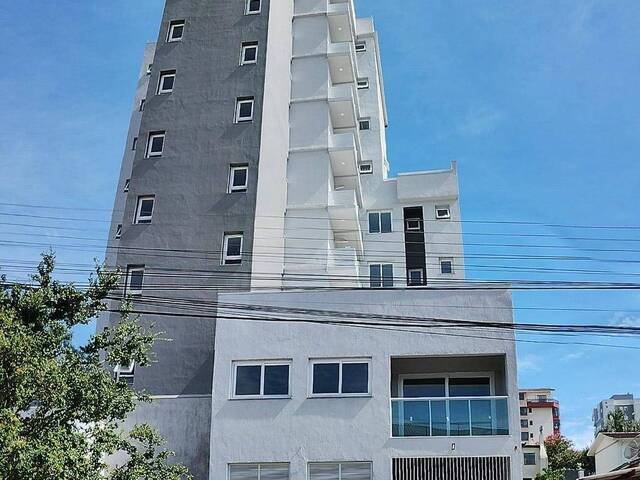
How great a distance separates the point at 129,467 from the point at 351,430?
5.72 metres

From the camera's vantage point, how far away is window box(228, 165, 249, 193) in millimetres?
26881

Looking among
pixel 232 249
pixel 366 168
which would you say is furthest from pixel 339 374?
pixel 366 168

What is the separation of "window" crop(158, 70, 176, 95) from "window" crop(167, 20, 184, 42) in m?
1.71

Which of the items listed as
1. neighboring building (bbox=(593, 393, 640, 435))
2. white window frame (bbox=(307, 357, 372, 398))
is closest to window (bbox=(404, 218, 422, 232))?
white window frame (bbox=(307, 357, 372, 398))

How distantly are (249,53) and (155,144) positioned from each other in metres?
5.48

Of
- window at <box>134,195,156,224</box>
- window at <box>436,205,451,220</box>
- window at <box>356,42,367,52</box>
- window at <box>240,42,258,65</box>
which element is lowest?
window at <box>134,195,156,224</box>

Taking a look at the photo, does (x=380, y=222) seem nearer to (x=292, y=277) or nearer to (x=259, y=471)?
(x=292, y=277)

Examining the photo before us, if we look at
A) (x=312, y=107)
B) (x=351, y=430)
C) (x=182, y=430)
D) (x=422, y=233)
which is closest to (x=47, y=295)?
(x=182, y=430)

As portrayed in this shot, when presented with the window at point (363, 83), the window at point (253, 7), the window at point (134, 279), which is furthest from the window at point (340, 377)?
the window at point (363, 83)

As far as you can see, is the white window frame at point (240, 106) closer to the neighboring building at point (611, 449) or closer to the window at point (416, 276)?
the window at point (416, 276)

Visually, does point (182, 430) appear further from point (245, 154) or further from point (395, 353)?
point (245, 154)

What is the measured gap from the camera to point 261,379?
20688 mm

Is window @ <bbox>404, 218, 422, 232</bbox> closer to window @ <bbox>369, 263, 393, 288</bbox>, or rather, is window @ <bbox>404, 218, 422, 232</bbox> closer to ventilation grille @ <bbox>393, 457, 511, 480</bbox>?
window @ <bbox>369, 263, 393, 288</bbox>

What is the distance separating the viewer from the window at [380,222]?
3800 cm
